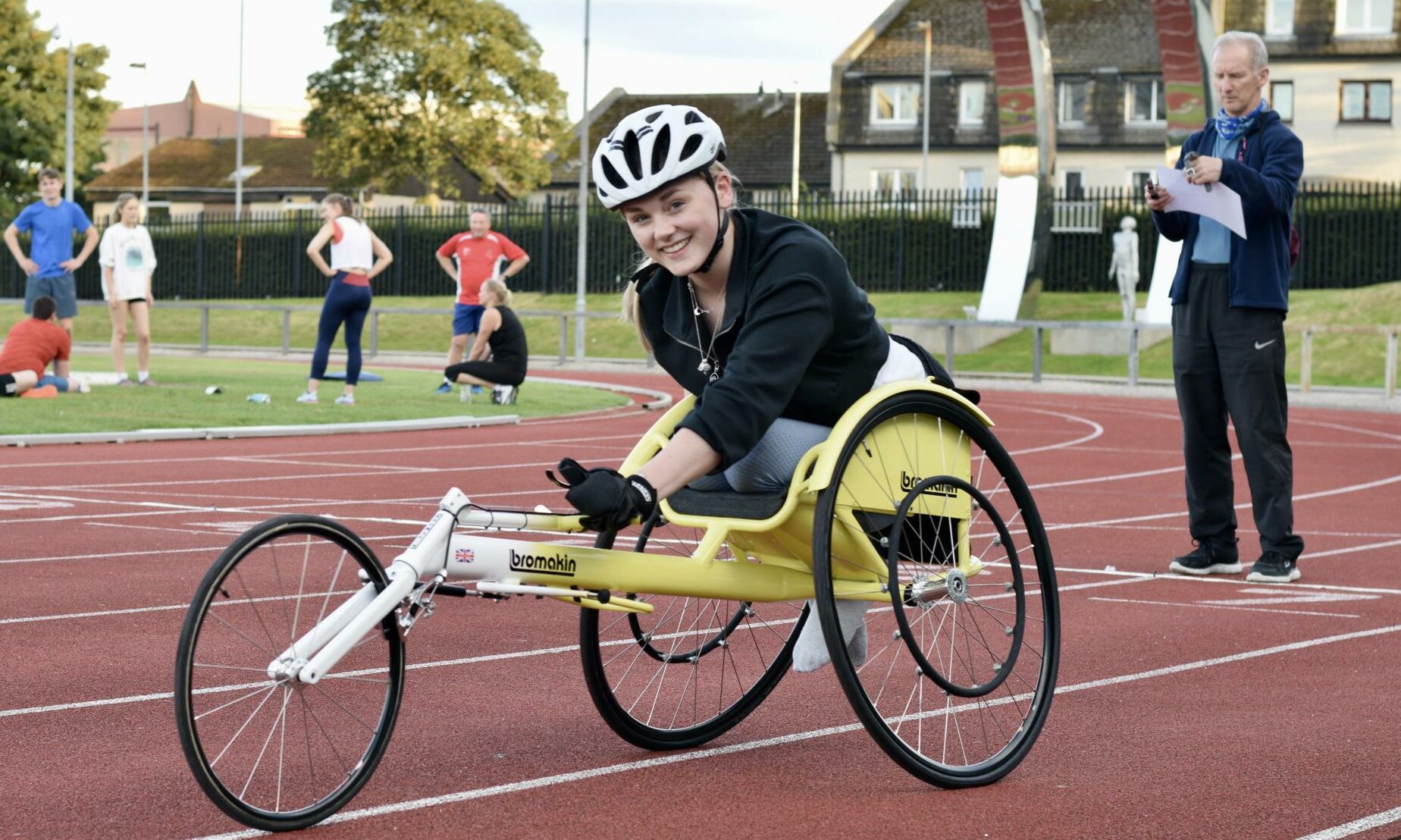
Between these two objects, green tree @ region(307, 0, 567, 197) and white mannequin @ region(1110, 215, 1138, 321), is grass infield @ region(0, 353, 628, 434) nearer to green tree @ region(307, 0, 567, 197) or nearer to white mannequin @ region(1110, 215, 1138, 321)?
white mannequin @ region(1110, 215, 1138, 321)

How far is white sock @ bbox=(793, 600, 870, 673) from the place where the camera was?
17.0 feet

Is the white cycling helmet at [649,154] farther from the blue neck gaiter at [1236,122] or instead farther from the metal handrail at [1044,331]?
the metal handrail at [1044,331]

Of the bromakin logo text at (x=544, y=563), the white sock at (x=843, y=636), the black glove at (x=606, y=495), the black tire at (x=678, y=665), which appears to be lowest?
the black tire at (x=678, y=665)

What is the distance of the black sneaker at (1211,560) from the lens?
30.4 feet

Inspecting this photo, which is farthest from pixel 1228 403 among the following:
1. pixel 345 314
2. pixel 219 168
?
pixel 219 168

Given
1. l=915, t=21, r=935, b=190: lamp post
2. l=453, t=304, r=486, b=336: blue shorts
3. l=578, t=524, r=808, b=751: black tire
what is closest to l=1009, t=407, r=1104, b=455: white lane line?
l=453, t=304, r=486, b=336: blue shorts

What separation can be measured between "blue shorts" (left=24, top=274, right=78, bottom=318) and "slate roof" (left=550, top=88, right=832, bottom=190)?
54798 millimetres

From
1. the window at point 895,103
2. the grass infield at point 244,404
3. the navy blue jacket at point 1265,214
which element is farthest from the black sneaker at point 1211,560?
the window at point 895,103

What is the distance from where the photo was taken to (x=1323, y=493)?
13570mm

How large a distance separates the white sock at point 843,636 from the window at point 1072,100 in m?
64.3

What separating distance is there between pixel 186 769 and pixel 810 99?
77698 millimetres

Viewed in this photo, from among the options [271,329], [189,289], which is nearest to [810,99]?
[189,289]

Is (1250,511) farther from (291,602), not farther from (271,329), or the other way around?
(271,329)

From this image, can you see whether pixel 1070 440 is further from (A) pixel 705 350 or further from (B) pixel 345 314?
(A) pixel 705 350
